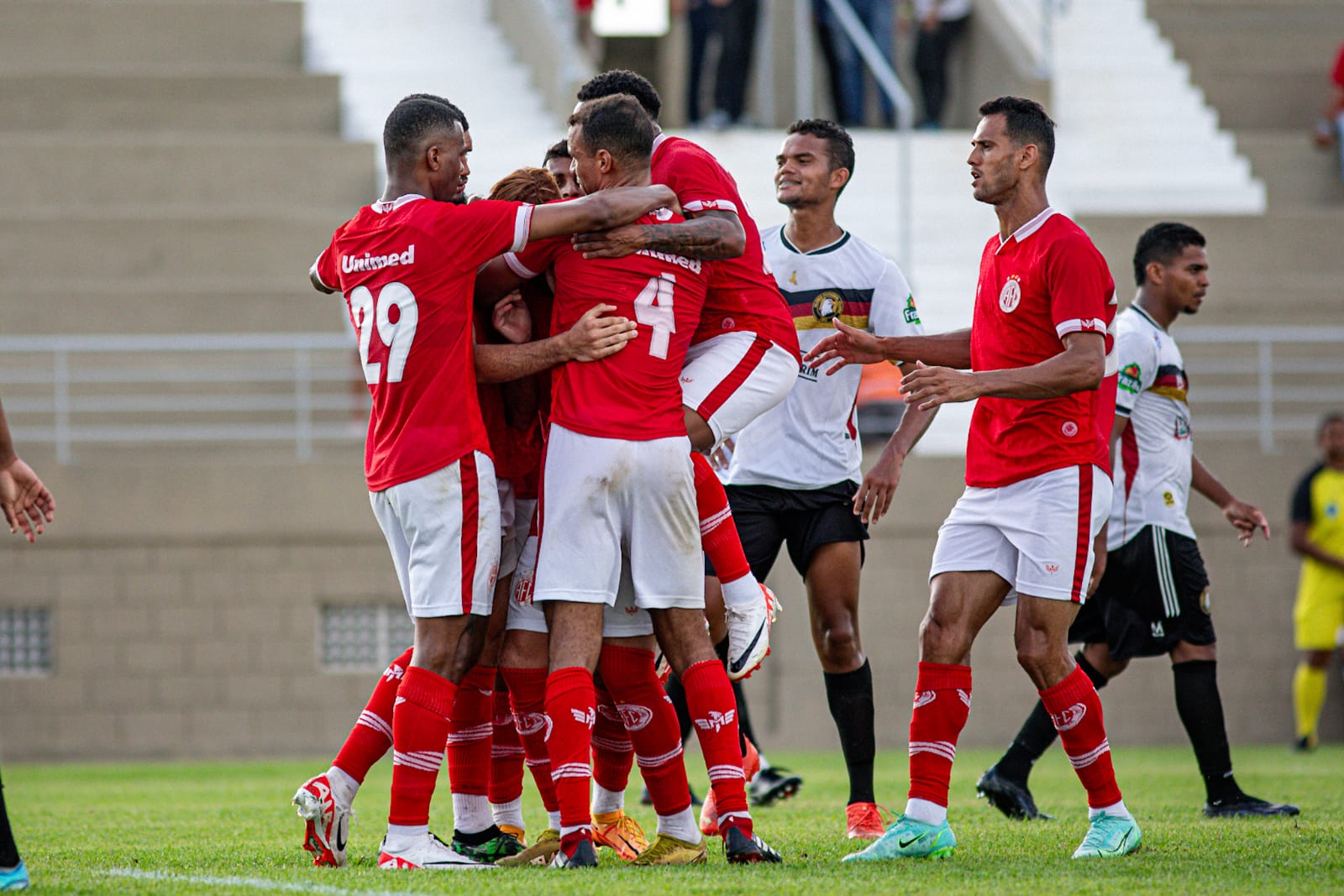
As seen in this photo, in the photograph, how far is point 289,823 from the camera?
25.0 feet

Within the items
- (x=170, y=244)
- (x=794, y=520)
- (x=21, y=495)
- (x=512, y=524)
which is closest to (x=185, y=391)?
(x=170, y=244)

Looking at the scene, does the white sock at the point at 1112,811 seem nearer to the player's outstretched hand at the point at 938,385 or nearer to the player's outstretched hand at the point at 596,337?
the player's outstretched hand at the point at 938,385

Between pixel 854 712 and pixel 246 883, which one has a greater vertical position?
pixel 854 712

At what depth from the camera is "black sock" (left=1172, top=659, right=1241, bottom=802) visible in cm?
751

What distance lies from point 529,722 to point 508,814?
0.60m

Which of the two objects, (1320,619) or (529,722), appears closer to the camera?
(529,722)

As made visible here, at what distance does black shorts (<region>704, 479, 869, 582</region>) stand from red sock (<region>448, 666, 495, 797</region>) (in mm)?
1535

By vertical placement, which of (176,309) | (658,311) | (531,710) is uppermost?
(176,309)

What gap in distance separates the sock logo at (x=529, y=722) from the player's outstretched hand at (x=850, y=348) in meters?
1.54

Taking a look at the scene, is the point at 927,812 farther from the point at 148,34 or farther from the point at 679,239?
the point at 148,34

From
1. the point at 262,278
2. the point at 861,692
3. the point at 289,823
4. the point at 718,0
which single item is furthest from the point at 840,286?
the point at 718,0

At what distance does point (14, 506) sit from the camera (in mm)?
5379

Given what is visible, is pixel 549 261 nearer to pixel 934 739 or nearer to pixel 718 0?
pixel 934 739

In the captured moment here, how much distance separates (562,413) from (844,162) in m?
2.37
